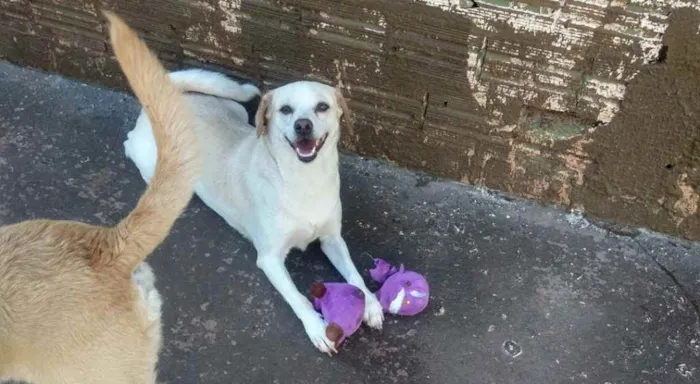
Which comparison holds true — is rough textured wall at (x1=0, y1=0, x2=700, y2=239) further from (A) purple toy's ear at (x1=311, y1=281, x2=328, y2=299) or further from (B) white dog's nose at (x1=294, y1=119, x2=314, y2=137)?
(A) purple toy's ear at (x1=311, y1=281, x2=328, y2=299)

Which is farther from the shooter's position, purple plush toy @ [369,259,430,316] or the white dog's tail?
the white dog's tail

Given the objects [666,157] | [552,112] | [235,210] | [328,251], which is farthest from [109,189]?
[666,157]

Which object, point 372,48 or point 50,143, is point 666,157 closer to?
point 372,48

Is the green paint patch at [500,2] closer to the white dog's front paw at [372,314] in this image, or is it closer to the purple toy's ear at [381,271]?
the purple toy's ear at [381,271]

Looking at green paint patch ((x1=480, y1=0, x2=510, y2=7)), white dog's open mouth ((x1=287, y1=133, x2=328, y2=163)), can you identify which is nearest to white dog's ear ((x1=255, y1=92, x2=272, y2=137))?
white dog's open mouth ((x1=287, y1=133, x2=328, y2=163))

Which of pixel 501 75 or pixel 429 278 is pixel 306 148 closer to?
pixel 429 278

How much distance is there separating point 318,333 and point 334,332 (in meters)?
0.09

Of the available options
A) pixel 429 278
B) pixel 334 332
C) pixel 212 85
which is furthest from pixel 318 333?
pixel 212 85

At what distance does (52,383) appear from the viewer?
1.85 m

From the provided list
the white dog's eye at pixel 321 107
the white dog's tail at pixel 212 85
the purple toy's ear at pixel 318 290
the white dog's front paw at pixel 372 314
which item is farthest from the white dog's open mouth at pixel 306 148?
the white dog's tail at pixel 212 85

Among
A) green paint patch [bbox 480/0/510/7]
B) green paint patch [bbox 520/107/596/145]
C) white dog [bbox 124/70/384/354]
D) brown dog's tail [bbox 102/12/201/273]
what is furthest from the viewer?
green paint patch [bbox 520/107/596/145]

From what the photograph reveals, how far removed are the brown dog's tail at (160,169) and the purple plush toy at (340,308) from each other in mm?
848

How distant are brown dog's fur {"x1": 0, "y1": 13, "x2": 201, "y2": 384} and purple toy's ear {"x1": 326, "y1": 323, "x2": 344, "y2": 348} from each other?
30.0 inches

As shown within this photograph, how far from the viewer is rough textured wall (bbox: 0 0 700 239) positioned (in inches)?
107
